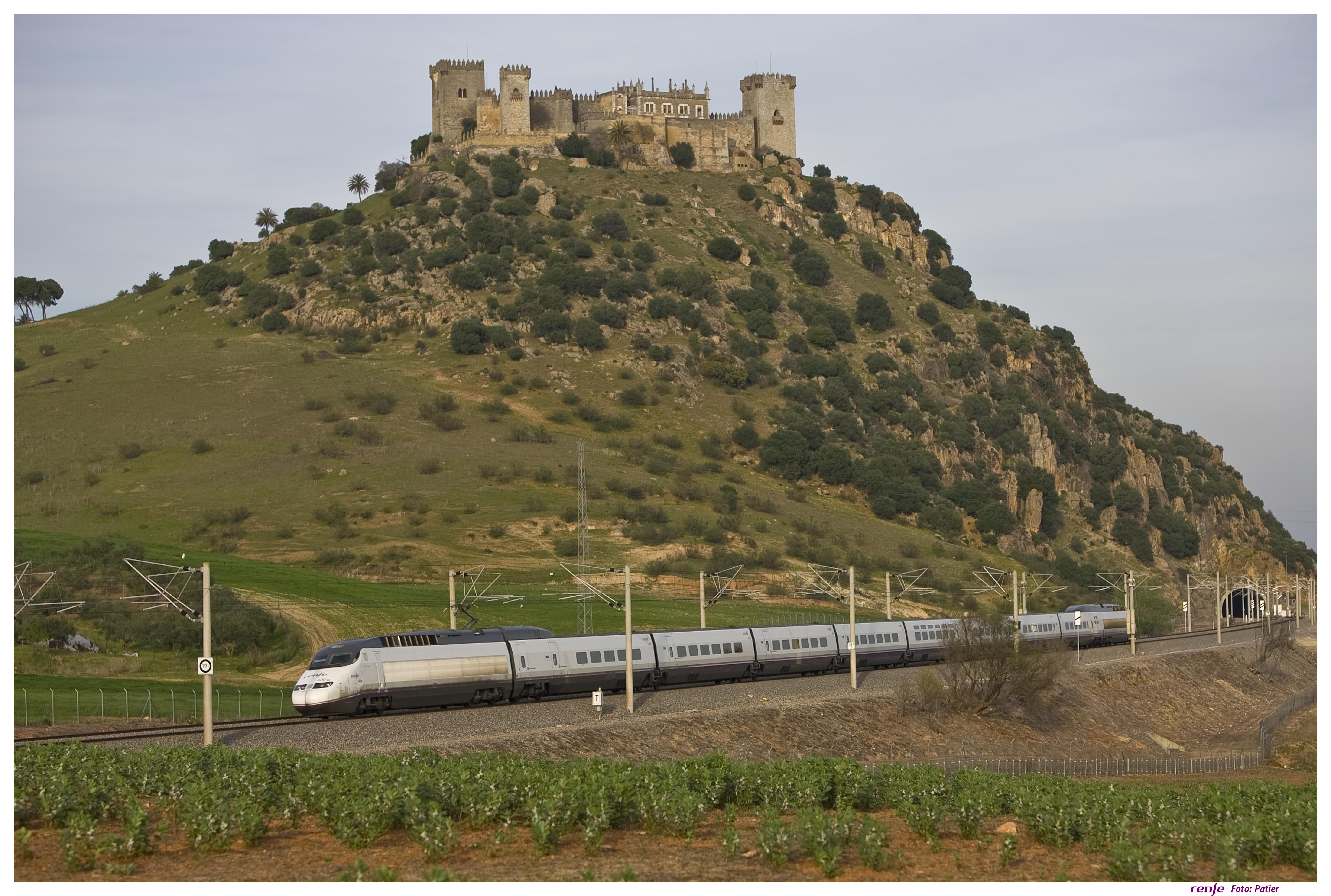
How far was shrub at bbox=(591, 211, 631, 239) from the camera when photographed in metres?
154

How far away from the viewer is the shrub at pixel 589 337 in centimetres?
13288

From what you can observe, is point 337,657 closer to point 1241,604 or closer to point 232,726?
point 232,726

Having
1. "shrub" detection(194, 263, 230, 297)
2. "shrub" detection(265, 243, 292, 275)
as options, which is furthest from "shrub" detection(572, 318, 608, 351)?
"shrub" detection(194, 263, 230, 297)

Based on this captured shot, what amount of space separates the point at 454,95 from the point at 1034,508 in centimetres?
8726

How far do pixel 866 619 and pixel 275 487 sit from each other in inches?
1743

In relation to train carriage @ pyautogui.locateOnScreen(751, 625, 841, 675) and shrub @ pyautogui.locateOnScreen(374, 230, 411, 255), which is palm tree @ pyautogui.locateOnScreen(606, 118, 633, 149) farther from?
train carriage @ pyautogui.locateOnScreen(751, 625, 841, 675)

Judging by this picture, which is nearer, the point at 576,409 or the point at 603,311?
the point at 576,409

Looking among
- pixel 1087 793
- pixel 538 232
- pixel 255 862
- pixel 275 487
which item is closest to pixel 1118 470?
pixel 538 232

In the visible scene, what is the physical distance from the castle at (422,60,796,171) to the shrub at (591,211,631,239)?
61.2 ft

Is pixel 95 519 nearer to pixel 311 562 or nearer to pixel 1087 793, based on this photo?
pixel 311 562

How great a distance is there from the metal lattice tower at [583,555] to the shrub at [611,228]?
2391 inches

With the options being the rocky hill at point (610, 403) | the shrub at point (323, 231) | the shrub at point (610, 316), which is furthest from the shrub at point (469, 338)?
the shrub at point (323, 231)

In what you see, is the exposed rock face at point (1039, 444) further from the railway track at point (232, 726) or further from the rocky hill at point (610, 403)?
the railway track at point (232, 726)

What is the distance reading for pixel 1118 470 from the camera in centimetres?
14638
